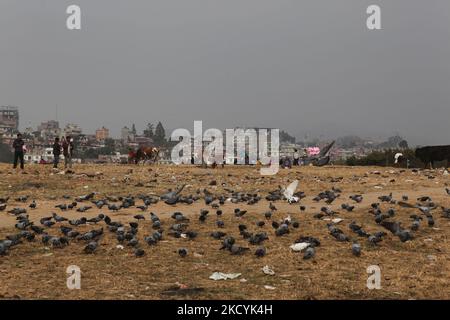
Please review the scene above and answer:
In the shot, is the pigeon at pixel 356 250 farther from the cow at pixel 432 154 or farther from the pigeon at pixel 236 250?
the cow at pixel 432 154

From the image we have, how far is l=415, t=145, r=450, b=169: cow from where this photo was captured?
3434 centimetres

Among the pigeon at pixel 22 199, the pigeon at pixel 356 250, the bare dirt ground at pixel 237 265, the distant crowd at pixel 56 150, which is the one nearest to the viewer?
the bare dirt ground at pixel 237 265

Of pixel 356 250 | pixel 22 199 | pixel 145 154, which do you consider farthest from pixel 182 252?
pixel 145 154

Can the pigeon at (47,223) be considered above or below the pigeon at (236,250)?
above

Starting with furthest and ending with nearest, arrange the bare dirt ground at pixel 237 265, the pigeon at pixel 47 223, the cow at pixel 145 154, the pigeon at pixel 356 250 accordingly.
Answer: the cow at pixel 145 154 → the pigeon at pixel 47 223 → the pigeon at pixel 356 250 → the bare dirt ground at pixel 237 265

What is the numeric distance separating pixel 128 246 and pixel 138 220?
247cm

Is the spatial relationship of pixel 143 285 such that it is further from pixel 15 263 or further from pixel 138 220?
pixel 138 220

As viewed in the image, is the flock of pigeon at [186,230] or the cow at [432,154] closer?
the flock of pigeon at [186,230]

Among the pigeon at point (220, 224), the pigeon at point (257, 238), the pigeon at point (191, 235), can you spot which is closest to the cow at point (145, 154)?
the pigeon at point (220, 224)

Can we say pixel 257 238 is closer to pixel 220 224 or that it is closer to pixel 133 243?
pixel 220 224

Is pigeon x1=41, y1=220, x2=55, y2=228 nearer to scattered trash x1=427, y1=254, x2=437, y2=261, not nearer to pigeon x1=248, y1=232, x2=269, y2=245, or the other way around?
pigeon x1=248, y1=232, x2=269, y2=245

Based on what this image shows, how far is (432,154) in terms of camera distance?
115ft

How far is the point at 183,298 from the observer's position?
5.51 meters

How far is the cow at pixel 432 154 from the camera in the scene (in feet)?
113
